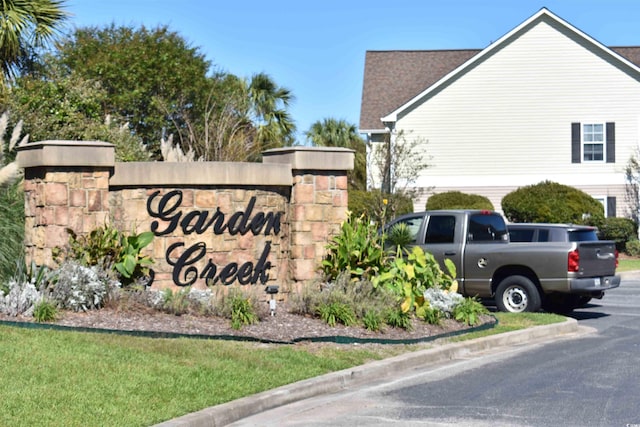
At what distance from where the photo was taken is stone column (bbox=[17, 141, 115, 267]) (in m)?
13.7

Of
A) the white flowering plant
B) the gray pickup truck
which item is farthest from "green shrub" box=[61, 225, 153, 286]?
the gray pickup truck

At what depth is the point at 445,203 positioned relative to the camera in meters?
34.8

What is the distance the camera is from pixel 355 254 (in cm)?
1475

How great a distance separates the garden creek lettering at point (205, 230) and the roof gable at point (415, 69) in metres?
22.7

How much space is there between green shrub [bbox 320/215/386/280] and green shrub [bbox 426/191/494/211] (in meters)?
19.7

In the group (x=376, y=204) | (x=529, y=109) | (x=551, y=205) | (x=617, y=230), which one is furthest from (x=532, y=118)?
(x=376, y=204)

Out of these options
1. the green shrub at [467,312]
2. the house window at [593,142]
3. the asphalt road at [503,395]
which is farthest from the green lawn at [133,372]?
the house window at [593,142]

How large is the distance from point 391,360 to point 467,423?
298 cm

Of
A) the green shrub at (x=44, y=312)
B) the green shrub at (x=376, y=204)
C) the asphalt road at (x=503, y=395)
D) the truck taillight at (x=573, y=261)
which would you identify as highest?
the green shrub at (x=376, y=204)

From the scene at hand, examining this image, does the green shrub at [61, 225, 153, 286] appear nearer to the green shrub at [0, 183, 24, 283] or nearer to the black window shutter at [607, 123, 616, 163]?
the green shrub at [0, 183, 24, 283]

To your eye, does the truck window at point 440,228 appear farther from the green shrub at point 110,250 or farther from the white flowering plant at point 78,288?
the white flowering plant at point 78,288

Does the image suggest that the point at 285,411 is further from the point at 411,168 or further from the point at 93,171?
the point at 411,168

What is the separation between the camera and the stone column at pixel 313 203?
50.5 feet

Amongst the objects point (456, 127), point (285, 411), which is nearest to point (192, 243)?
point (285, 411)
